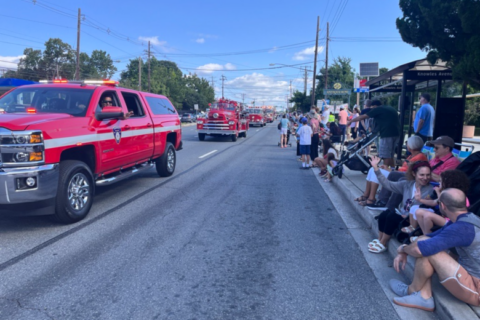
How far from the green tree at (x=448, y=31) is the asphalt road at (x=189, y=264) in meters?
3.06

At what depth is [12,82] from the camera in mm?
16344

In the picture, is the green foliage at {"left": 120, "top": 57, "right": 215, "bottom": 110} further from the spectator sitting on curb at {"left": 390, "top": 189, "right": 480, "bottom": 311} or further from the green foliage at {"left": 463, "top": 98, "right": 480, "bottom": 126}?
the spectator sitting on curb at {"left": 390, "top": 189, "right": 480, "bottom": 311}

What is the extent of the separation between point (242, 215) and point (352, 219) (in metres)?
1.90

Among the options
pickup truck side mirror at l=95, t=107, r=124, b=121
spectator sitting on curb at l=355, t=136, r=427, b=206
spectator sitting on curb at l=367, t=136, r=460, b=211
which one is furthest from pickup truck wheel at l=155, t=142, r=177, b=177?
spectator sitting on curb at l=367, t=136, r=460, b=211

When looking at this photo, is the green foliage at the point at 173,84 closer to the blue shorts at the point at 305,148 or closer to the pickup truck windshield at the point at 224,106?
the pickup truck windshield at the point at 224,106

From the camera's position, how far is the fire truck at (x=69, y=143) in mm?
4848

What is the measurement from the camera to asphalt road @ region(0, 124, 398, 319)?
342 centimetres

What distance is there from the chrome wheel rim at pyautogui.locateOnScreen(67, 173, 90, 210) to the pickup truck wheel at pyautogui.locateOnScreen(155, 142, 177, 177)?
3542mm

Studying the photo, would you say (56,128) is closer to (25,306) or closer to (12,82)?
(25,306)

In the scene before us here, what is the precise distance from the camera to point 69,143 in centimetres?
547

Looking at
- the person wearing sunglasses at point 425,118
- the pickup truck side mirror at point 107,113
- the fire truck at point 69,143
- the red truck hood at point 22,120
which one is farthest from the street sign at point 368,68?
the red truck hood at point 22,120

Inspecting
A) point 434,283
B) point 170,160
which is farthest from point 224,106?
point 434,283

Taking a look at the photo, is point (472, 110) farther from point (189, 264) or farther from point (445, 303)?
point (189, 264)

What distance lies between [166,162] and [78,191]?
154 inches
